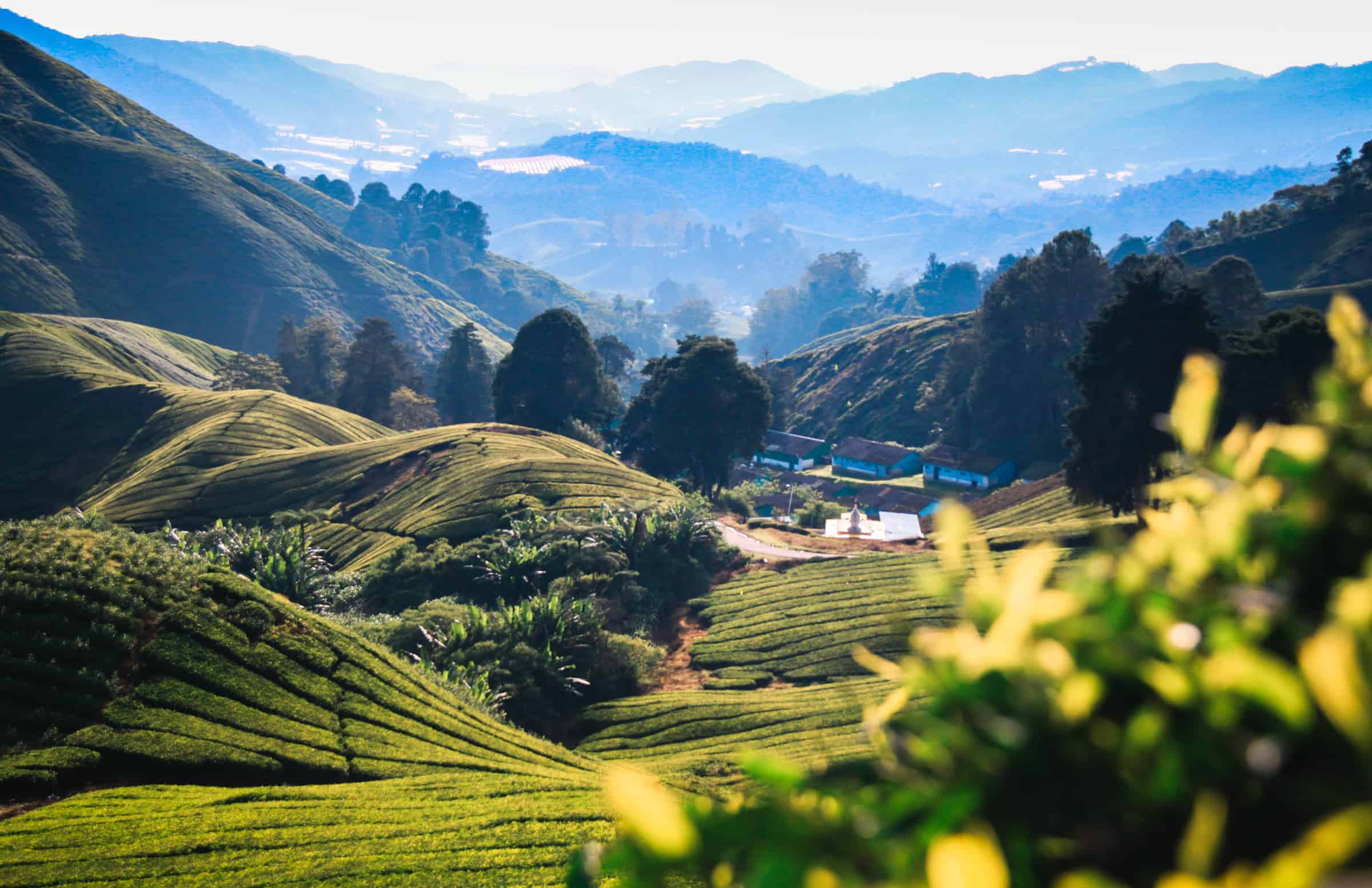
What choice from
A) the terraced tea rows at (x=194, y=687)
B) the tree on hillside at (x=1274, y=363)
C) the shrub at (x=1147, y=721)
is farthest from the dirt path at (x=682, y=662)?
the shrub at (x=1147, y=721)

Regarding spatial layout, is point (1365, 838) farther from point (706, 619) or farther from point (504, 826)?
point (706, 619)

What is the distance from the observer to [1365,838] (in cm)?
124

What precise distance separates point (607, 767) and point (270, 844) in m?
5.45

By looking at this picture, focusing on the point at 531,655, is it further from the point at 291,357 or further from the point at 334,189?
the point at 334,189

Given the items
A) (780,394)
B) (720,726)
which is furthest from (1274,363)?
(780,394)

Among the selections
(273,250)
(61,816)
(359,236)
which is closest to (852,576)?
(61,816)

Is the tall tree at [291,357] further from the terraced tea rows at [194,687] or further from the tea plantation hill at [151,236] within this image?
the terraced tea rows at [194,687]

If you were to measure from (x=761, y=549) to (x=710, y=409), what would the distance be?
1264cm

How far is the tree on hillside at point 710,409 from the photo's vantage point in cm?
4697

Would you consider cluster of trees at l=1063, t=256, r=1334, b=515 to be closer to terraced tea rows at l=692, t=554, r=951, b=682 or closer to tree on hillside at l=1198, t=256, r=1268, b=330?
terraced tea rows at l=692, t=554, r=951, b=682

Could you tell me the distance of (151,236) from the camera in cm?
10244

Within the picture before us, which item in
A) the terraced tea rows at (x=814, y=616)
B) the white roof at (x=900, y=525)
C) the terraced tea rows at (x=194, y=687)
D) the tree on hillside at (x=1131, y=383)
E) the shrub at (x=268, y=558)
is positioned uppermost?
the tree on hillside at (x=1131, y=383)

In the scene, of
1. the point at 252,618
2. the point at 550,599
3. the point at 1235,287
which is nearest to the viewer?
the point at 252,618

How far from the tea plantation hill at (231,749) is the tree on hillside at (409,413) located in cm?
4883
